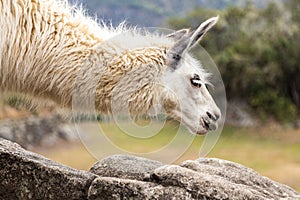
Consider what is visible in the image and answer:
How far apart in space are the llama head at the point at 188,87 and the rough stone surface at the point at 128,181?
1.25 ft

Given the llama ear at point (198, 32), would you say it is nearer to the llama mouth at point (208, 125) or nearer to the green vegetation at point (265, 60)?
the llama mouth at point (208, 125)

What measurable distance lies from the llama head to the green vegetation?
2430 cm

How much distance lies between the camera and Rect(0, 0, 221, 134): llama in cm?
521

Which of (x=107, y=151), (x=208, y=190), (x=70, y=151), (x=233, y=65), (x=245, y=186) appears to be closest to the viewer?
(x=208, y=190)

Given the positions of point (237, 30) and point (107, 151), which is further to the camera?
point (237, 30)

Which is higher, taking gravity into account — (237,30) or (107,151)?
(237,30)

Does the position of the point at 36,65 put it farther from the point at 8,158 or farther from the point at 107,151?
the point at 107,151

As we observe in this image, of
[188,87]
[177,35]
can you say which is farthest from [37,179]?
[177,35]

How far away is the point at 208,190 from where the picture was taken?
189 inches

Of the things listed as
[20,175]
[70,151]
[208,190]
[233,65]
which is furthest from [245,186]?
[233,65]

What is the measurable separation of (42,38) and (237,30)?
99.9 ft

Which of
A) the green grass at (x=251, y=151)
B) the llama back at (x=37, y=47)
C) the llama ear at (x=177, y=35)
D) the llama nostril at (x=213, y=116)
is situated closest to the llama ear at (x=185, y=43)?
the llama ear at (x=177, y=35)

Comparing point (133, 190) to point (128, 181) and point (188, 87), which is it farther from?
point (188, 87)

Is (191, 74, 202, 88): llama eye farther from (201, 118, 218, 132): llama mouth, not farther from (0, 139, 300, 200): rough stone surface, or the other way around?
(0, 139, 300, 200): rough stone surface
